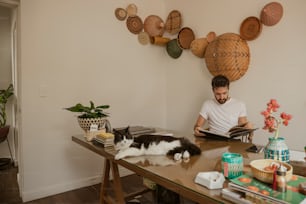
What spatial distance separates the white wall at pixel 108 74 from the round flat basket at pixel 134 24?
0.20 feet

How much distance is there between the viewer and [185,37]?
296 centimetres

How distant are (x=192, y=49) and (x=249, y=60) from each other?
69 cm

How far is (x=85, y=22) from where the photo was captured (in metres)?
2.67

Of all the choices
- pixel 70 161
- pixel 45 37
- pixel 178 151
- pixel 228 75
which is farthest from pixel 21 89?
pixel 228 75

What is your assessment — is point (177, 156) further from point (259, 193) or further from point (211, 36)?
point (211, 36)

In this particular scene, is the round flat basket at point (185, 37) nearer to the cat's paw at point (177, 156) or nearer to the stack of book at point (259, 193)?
the cat's paw at point (177, 156)

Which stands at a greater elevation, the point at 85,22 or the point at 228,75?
the point at 85,22

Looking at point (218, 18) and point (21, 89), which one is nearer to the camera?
point (21, 89)

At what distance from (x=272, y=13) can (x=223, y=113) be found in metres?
0.99

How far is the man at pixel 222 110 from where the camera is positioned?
2.21 meters

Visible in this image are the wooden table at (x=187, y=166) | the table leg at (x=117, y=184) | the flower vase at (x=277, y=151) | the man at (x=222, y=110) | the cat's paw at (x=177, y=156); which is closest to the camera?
the wooden table at (x=187, y=166)

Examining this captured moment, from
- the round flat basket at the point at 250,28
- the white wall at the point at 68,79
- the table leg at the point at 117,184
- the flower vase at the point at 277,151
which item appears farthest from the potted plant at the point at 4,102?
the flower vase at the point at 277,151

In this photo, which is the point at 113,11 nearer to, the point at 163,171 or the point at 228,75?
the point at 228,75

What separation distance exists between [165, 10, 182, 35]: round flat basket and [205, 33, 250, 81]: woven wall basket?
741 millimetres
